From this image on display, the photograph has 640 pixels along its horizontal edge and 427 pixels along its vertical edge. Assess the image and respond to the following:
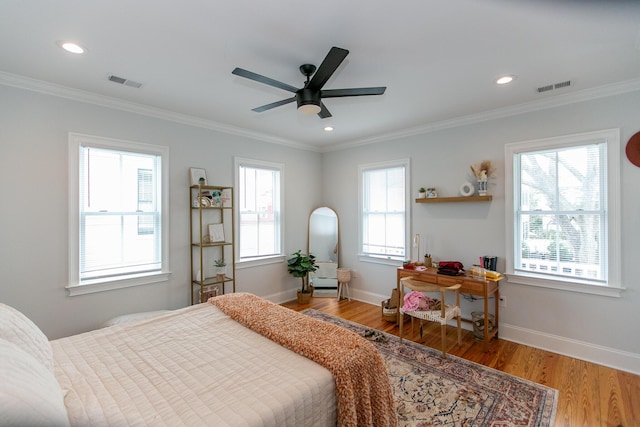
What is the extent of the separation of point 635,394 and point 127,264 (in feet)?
16.2

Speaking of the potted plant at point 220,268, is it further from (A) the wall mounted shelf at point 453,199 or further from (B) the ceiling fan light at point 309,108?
(A) the wall mounted shelf at point 453,199

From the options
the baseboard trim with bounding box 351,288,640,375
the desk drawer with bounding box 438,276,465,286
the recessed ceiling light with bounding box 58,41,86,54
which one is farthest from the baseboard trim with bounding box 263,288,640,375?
the recessed ceiling light with bounding box 58,41,86,54

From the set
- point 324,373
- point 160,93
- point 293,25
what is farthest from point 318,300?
point 293,25

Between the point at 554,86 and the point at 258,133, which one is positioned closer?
the point at 554,86

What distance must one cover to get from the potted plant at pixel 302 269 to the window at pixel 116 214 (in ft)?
6.09

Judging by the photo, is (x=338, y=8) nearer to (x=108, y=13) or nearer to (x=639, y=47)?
(x=108, y=13)

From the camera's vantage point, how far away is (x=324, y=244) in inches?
201

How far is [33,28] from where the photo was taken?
1.87 metres

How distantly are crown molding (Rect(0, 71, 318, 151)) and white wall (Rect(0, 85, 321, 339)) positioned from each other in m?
0.05

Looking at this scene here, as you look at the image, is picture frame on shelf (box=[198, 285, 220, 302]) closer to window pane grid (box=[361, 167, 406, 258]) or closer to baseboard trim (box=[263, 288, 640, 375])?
window pane grid (box=[361, 167, 406, 258])

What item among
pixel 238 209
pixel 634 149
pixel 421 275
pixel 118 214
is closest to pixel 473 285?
pixel 421 275

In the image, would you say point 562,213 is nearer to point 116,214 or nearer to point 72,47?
point 72,47

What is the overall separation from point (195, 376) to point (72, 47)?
2.45 m

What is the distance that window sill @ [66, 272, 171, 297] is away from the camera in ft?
9.45
